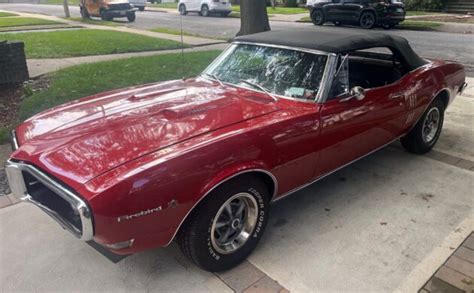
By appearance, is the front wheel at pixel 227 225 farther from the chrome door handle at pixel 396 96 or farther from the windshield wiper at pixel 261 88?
the chrome door handle at pixel 396 96

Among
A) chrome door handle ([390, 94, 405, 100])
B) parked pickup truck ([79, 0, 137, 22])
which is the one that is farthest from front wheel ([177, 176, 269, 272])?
parked pickup truck ([79, 0, 137, 22])

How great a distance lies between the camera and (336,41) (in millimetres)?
3500

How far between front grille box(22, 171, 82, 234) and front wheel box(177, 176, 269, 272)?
685mm

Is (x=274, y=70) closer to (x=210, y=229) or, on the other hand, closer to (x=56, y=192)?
(x=210, y=229)

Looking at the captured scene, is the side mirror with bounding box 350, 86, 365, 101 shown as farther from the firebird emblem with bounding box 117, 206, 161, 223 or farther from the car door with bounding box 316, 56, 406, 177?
the firebird emblem with bounding box 117, 206, 161, 223

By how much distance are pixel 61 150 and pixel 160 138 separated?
63 centimetres

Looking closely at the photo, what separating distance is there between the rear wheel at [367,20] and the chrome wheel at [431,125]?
13.1m

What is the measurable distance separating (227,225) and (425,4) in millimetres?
25615

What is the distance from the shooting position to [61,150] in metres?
2.58

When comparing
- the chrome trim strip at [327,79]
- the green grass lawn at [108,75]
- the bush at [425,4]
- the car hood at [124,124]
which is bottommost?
the green grass lawn at [108,75]

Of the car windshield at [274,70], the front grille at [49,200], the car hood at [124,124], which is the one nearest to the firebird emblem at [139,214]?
the car hood at [124,124]

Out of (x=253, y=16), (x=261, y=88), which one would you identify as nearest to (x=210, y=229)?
(x=261, y=88)

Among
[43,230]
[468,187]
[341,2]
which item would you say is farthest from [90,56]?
[341,2]

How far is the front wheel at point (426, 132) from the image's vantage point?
4.49m
